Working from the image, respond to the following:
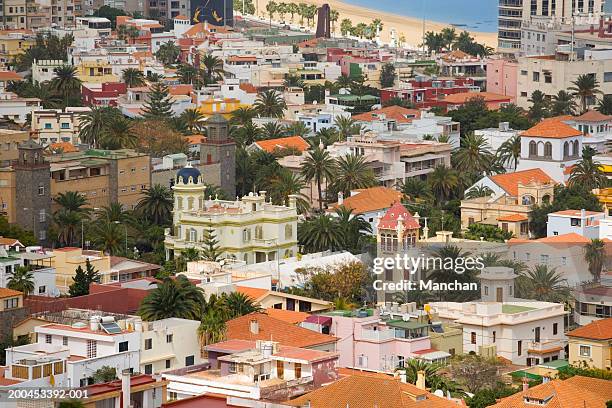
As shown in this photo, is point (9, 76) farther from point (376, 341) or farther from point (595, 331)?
point (595, 331)

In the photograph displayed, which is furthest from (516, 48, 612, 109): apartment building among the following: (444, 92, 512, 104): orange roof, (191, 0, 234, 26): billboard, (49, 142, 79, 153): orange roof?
(191, 0, 234, 26): billboard

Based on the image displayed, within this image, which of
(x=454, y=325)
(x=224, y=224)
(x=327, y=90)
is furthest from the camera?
(x=327, y=90)

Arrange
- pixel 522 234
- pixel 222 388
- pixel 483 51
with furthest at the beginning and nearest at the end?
pixel 483 51
pixel 522 234
pixel 222 388

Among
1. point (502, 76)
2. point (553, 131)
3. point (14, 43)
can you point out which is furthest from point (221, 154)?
point (14, 43)

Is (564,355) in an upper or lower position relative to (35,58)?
lower

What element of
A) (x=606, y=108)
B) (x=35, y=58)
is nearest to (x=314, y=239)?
(x=606, y=108)

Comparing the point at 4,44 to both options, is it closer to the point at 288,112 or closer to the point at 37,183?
the point at 288,112

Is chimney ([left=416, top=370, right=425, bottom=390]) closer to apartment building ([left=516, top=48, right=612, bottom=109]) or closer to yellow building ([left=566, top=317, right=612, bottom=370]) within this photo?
yellow building ([left=566, top=317, right=612, bottom=370])
